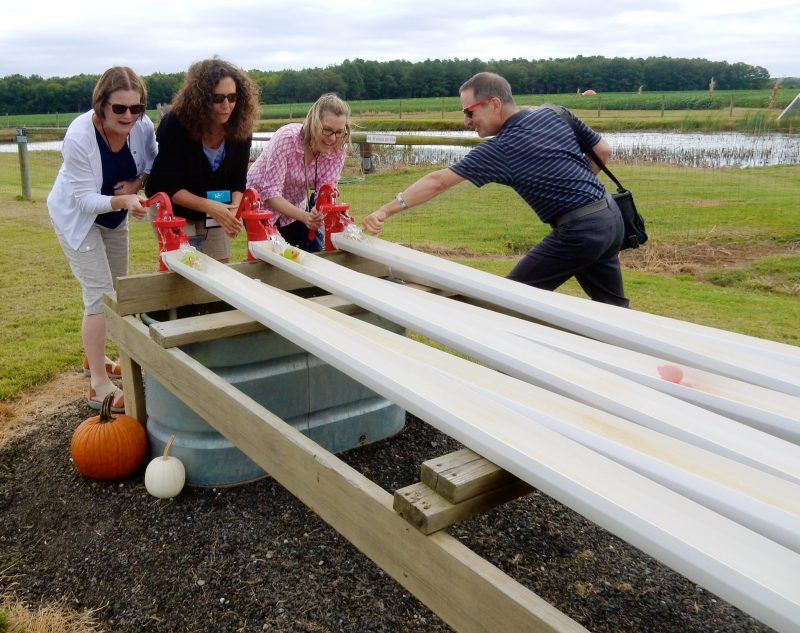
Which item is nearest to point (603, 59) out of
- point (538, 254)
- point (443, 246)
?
point (443, 246)

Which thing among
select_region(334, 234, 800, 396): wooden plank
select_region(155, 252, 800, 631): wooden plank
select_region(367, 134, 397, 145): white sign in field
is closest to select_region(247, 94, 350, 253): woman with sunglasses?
select_region(334, 234, 800, 396): wooden plank

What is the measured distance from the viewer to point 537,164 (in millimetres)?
3627

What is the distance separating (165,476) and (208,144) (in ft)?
5.69

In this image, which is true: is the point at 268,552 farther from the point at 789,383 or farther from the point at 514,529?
the point at 789,383

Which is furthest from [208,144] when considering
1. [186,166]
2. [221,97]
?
[221,97]

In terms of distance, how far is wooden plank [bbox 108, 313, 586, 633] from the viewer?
4.68 feet

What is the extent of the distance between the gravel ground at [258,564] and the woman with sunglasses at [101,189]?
0.82 m

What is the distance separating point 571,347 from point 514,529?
40.6 inches

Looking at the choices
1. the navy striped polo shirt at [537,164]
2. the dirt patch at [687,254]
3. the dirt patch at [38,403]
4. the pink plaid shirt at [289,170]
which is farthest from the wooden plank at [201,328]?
the dirt patch at [687,254]

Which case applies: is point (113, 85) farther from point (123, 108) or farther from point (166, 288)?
point (166, 288)

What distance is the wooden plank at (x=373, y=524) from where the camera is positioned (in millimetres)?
1428

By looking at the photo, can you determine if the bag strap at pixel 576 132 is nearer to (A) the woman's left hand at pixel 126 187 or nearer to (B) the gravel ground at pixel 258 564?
(B) the gravel ground at pixel 258 564

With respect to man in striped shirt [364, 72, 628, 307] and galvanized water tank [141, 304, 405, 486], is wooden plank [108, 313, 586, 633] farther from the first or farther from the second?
man in striped shirt [364, 72, 628, 307]

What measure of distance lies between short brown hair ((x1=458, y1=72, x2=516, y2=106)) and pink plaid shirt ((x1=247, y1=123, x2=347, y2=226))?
0.91m
